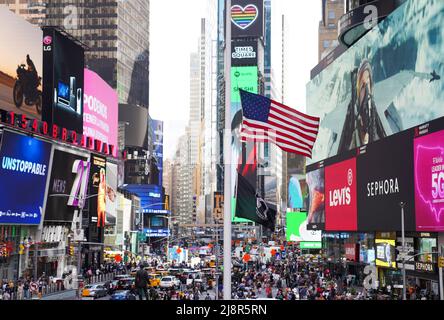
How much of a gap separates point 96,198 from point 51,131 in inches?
651

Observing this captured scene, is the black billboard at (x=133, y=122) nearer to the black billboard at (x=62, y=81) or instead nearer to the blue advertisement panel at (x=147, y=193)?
the blue advertisement panel at (x=147, y=193)

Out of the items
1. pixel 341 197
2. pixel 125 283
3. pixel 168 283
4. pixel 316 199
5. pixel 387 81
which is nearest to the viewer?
pixel 125 283

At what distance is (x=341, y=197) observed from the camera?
74812 millimetres

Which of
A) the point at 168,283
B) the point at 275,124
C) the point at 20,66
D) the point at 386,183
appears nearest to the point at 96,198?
the point at 20,66

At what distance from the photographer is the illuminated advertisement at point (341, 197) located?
232ft

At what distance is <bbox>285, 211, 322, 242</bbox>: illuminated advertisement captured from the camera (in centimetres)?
10438

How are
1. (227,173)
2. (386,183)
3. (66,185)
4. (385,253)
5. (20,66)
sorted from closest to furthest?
(227,173) → (386,183) → (385,253) → (20,66) → (66,185)

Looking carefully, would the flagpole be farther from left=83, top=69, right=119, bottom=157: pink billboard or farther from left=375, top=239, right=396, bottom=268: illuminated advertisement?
left=83, top=69, right=119, bottom=157: pink billboard

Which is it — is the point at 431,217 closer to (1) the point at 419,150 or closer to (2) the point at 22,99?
(1) the point at 419,150

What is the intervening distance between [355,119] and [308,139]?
5754 centimetres

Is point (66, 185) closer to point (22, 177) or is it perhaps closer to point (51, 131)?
point (51, 131)

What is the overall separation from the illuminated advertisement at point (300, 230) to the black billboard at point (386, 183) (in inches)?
1430

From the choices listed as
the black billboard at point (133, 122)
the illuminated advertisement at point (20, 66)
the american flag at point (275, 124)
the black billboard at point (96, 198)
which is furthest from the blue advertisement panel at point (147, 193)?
the american flag at point (275, 124)
